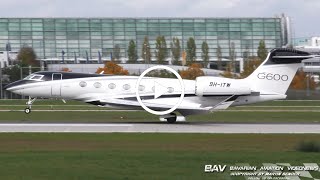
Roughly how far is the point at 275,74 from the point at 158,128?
9.34 m

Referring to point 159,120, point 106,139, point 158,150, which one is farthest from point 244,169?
point 159,120

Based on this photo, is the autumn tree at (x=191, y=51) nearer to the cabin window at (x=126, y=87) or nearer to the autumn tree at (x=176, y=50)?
the autumn tree at (x=176, y=50)

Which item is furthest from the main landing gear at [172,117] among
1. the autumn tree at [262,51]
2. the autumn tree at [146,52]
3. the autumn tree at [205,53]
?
the autumn tree at [205,53]

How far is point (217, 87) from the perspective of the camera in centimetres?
4366

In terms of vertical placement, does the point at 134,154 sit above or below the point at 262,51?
below

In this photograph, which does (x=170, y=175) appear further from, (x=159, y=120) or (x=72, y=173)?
(x=159, y=120)

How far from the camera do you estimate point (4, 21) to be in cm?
15150

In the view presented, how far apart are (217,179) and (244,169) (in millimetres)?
1336

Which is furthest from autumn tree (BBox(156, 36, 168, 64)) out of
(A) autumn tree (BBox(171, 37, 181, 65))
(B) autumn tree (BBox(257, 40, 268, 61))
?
(B) autumn tree (BBox(257, 40, 268, 61))

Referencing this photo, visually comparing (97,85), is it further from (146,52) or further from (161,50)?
(161,50)

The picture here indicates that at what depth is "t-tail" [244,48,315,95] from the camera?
147 ft

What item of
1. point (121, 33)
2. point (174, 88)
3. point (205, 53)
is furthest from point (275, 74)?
point (121, 33)

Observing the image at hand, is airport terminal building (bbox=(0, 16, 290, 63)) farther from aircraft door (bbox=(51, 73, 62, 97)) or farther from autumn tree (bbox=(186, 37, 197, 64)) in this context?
aircraft door (bbox=(51, 73, 62, 97))

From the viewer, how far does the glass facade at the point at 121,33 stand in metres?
152
